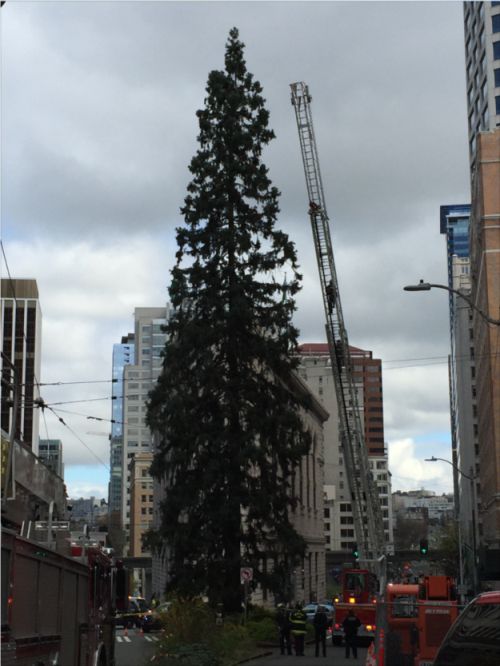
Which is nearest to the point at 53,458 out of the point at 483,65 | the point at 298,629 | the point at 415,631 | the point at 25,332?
the point at 25,332

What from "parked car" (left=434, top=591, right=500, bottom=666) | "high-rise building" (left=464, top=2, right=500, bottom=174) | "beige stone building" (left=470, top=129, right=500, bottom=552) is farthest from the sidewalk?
"high-rise building" (left=464, top=2, right=500, bottom=174)

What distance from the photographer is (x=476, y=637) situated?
8906 mm

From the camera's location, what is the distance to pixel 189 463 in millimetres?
41156

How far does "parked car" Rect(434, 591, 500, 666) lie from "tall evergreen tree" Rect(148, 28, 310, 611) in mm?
29549

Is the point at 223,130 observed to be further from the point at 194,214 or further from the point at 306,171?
the point at 306,171

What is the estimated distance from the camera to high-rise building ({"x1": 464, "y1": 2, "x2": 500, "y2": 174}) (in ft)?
327

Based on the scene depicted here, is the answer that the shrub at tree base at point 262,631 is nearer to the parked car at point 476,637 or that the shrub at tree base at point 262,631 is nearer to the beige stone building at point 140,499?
the parked car at point 476,637

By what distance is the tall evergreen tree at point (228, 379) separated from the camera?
39.2 metres

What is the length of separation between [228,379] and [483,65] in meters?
72.3

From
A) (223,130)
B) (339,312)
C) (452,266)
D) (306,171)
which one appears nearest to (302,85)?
(306,171)

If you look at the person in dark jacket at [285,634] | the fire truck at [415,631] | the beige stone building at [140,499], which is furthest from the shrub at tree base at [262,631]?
the beige stone building at [140,499]

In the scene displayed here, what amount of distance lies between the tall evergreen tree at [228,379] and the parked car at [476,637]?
29.5 metres

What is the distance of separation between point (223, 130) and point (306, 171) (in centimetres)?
3224

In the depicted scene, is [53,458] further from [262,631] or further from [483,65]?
[483,65]
